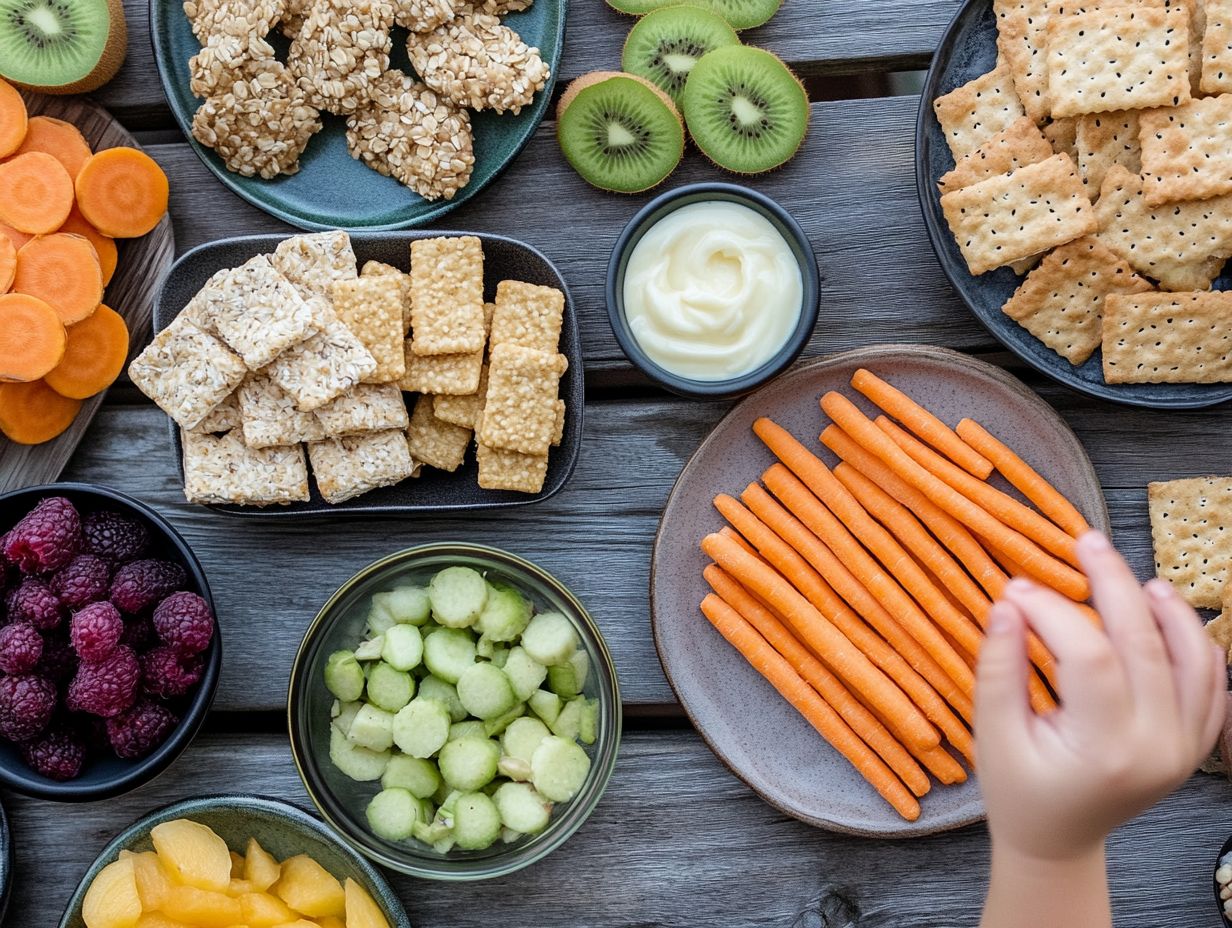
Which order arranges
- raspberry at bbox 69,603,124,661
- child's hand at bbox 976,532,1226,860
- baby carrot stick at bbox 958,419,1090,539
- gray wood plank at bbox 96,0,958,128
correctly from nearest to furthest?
child's hand at bbox 976,532,1226,860
raspberry at bbox 69,603,124,661
baby carrot stick at bbox 958,419,1090,539
gray wood plank at bbox 96,0,958,128

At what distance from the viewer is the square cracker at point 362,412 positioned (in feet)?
5.37

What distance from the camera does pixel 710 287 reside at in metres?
1.65

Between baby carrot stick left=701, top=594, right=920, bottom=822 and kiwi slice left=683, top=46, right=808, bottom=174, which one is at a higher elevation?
kiwi slice left=683, top=46, right=808, bottom=174

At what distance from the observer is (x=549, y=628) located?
1663mm

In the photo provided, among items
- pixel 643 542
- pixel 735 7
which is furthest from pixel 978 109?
pixel 643 542

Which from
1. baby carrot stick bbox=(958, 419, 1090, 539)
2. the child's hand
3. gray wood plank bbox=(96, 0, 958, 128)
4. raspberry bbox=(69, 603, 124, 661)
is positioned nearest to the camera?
the child's hand

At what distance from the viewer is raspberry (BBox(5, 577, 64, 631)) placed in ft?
5.00

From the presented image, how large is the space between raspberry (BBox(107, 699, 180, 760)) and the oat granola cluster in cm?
86

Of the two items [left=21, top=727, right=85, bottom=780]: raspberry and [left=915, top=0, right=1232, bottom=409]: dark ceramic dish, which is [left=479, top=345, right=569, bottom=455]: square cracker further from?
[left=21, top=727, right=85, bottom=780]: raspberry

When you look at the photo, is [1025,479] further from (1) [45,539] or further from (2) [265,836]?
(1) [45,539]

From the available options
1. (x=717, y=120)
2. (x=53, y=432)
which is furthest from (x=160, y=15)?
(x=717, y=120)

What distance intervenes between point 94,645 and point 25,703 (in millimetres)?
149

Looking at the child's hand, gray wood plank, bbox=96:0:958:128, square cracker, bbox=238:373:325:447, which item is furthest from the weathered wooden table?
the child's hand

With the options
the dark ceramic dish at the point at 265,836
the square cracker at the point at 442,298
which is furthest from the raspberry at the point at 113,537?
the square cracker at the point at 442,298
